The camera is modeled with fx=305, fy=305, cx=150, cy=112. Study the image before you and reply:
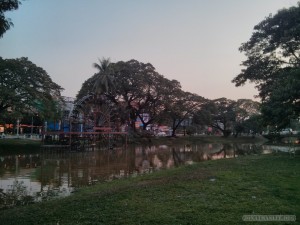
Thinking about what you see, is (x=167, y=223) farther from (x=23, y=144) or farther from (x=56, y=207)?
(x=23, y=144)

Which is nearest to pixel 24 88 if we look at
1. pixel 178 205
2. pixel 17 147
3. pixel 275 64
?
pixel 17 147

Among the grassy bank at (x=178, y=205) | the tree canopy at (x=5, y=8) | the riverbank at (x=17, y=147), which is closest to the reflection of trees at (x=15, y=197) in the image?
the grassy bank at (x=178, y=205)

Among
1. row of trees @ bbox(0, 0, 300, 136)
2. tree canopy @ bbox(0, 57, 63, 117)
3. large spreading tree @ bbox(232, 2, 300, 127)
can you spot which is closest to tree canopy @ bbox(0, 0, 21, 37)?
row of trees @ bbox(0, 0, 300, 136)

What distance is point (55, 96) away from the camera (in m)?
35.8

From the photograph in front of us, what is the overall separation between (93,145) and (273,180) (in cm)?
3284

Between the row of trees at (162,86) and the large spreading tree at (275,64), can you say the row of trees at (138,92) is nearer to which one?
the row of trees at (162,86)

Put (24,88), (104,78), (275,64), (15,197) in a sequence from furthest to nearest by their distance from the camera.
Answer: (104,78), (24,88), (275,64), (15,197)

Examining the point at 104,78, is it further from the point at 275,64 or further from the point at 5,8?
the point at 5,8

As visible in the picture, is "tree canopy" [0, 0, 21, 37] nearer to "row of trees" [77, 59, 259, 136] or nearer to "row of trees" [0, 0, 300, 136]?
"row of trees" [0, 0, 300, 136]

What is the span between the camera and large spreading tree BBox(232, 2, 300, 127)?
57.5 ft

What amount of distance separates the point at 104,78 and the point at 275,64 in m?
27.5

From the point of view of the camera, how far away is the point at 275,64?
23.8 meters

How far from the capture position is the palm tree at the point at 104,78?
4566 cm

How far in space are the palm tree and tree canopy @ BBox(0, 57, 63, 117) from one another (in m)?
12.2
